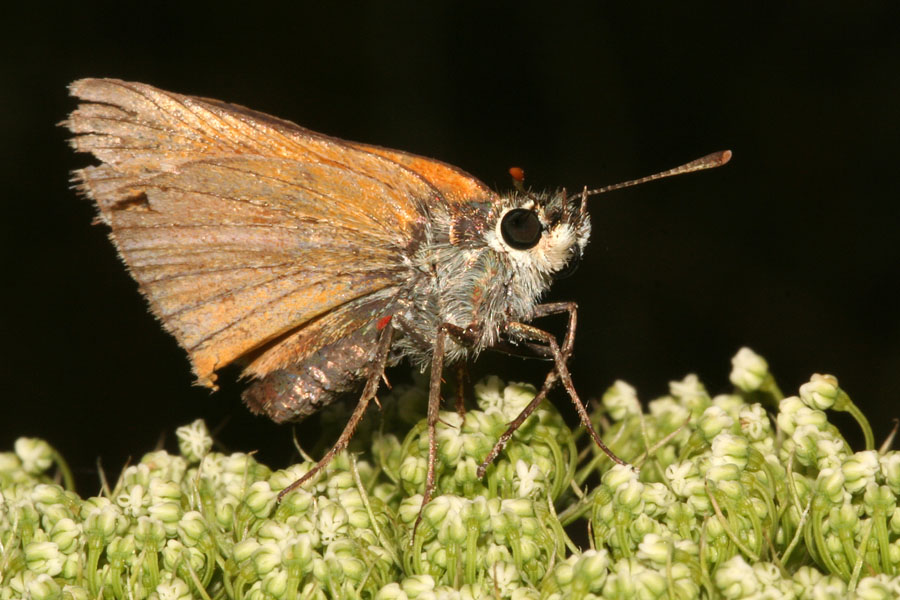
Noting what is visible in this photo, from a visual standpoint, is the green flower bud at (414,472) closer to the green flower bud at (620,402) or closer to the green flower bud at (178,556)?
the green flower bud at (178,556)

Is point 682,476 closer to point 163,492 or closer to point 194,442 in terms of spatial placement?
point 163,492

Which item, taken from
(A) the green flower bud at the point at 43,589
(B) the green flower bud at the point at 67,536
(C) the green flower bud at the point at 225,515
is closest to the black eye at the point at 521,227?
(C) the green flower bud at the point at 225,515

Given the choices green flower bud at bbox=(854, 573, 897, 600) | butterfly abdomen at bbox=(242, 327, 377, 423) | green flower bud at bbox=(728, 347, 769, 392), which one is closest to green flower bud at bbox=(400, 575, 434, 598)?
butterfly abdomen at bbox=(242, 327, 377, 423)

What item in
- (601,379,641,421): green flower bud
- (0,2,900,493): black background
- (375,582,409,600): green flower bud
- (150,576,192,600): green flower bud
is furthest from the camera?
(0,2,900,493): black background

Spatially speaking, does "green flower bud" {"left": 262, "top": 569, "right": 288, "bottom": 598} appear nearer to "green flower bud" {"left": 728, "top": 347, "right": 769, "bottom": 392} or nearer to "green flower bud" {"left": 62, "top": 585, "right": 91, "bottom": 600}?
"green flower bud" {"left": 62, "top": 585, "right": 91, "bottom": 600}

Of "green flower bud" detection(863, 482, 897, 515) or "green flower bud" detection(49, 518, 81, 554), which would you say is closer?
"green flower bud" detection(863, 482, 897, 515)
